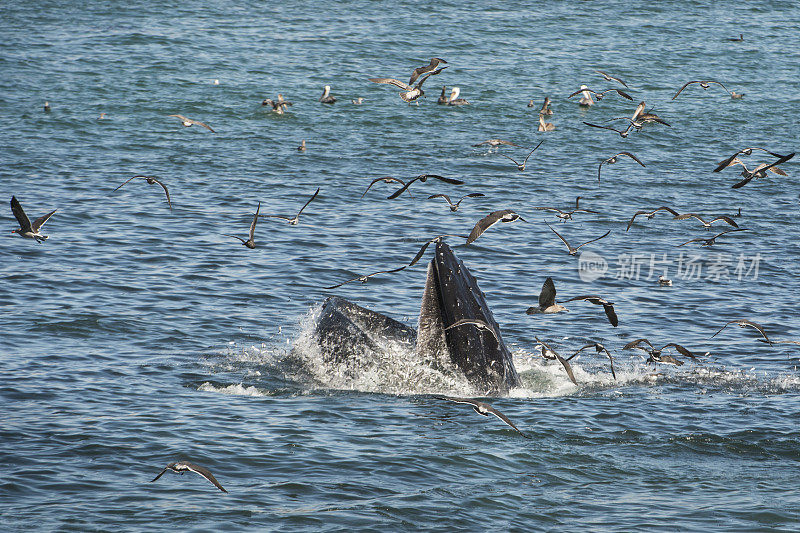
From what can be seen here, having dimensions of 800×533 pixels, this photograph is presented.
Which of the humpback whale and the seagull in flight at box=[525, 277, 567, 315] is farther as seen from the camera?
the humpback whale

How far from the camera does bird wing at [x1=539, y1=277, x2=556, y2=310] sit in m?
11.4

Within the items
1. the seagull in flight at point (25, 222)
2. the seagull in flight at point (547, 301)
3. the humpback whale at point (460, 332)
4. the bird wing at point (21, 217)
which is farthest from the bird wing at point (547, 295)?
the bird wing at point (21, 217)

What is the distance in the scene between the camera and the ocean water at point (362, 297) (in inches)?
412

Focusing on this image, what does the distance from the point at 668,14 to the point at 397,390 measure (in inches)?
1931

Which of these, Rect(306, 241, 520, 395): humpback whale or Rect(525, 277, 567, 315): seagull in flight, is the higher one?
Rect(525, 277, 567, 315): seagull in flight

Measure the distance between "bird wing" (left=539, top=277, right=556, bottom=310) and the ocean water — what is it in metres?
1.64

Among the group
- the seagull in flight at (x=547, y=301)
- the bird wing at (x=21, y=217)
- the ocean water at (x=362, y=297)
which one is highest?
the bird wing at (x=21, y=217)

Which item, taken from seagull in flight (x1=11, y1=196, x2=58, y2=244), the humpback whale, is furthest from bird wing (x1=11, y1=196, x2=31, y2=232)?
the humpback whale
